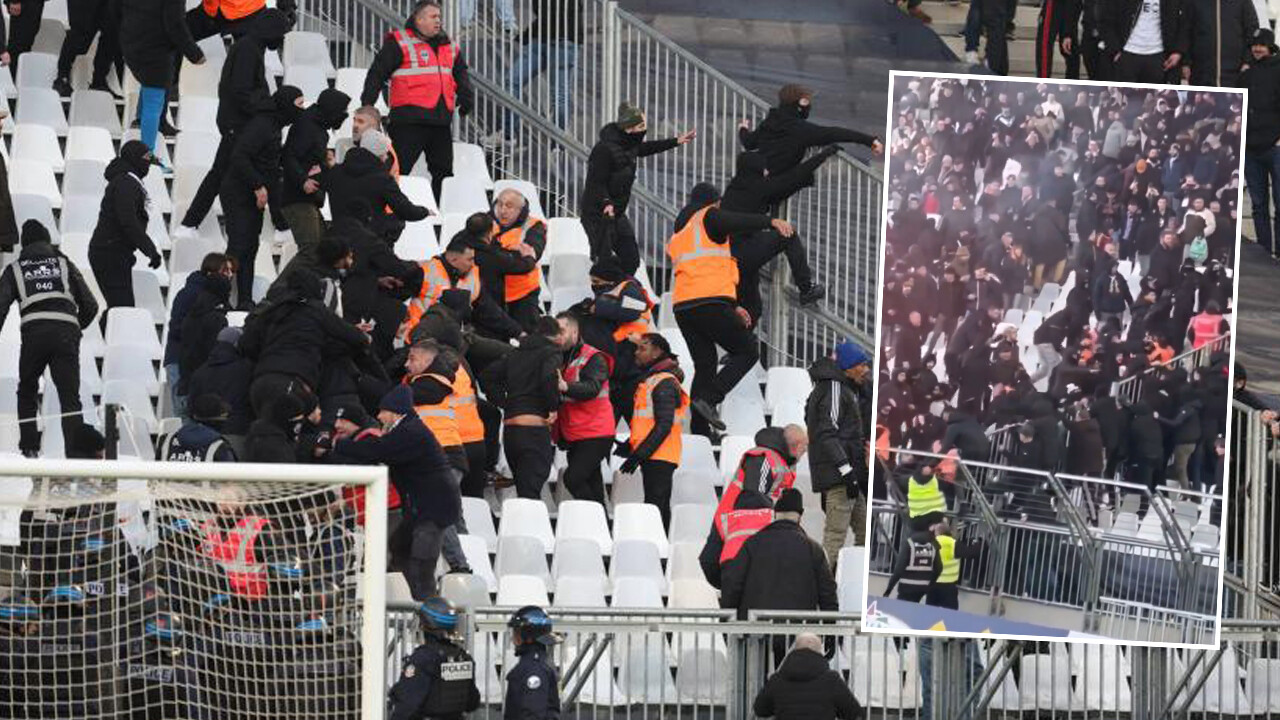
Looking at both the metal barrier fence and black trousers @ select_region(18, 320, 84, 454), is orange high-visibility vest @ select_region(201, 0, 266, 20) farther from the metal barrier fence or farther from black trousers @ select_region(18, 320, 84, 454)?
black trousers @ select_region(18, 320, 84, 454)

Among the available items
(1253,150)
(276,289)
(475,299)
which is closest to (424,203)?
(475,299)

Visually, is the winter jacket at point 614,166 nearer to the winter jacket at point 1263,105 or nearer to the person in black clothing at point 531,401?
the person in black clothing at point 531,401

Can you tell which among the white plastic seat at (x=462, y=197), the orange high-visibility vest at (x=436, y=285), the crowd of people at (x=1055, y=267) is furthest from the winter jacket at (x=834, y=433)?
the crowd of people at (x=1055, y=267)

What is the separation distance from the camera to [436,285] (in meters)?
18.0

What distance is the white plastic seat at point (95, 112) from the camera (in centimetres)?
2039

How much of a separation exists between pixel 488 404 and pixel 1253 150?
28.2 ft

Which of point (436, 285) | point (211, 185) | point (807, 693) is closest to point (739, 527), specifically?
point (807, 693)

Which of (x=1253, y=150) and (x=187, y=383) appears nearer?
(x=187, y=383)

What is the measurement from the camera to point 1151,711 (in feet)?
53.1

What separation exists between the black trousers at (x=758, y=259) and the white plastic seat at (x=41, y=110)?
14.1 feet

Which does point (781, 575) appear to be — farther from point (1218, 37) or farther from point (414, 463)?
point (1218, 37)

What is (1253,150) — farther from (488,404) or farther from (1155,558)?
(1155,558)

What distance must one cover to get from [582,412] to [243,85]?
10.6ft

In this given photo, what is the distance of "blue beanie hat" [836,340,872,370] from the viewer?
1794 centimetres
